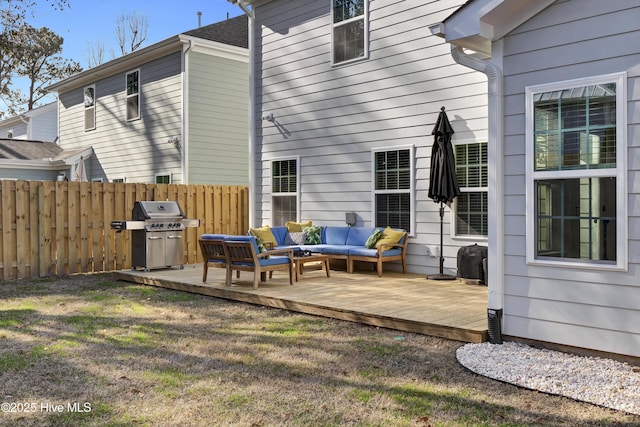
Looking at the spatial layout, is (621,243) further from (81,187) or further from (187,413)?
(81,187)

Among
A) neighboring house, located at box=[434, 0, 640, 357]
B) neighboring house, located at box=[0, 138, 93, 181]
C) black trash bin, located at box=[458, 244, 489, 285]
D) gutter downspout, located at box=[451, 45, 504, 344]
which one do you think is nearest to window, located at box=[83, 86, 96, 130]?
neighboring house, located at box=[0, 138, 93, 181]

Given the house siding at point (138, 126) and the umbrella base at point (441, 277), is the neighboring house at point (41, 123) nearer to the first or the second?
the house siding at point (138, 126)

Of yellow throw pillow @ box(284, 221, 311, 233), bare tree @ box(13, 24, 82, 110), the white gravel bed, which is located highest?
bare tree @ box(13, 24, 82, 110)

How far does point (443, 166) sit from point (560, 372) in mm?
4084

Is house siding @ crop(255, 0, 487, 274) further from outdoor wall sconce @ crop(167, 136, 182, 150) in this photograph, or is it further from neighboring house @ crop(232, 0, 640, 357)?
outdoor wall sconce @ crop(167, 136, 182, 150)

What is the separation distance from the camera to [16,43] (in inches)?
407

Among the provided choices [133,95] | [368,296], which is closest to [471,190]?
[368,296]

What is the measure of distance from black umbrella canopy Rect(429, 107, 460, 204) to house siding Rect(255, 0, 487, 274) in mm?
285

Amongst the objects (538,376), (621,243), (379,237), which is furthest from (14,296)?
(621,243)

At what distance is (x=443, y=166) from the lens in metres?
7.68

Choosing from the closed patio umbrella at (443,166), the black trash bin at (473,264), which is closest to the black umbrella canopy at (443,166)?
the closed patio umbrella at (443,166)

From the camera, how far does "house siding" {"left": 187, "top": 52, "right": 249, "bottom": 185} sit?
1352cm

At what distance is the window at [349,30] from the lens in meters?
9.22

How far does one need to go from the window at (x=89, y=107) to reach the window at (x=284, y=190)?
8422mm
